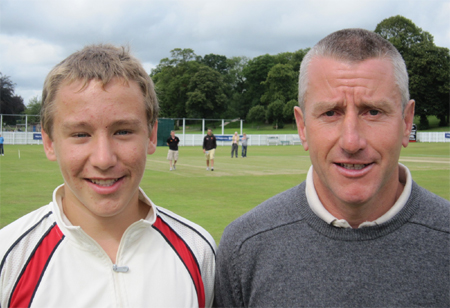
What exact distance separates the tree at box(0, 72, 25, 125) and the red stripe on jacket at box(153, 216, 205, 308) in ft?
231

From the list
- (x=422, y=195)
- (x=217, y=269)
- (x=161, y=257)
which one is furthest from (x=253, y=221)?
(x=422, y=195)

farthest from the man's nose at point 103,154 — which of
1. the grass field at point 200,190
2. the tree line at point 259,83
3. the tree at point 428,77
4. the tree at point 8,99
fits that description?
the tree at point 8,99

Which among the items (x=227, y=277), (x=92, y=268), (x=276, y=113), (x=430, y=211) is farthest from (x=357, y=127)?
(x=276, y=113)

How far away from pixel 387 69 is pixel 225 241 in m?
1.18

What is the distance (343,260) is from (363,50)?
3.26 ft

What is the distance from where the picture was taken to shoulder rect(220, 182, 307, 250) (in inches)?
85.8

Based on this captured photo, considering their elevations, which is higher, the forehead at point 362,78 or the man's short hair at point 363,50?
the man's short hair at point 363,50

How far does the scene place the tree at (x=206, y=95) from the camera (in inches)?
3275

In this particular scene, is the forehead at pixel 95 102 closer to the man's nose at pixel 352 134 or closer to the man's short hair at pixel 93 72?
the man's short hair at pixel 93 72

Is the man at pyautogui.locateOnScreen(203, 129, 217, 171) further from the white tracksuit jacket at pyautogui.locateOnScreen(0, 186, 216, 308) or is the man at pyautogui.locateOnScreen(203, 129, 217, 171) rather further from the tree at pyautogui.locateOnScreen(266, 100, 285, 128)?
the tree at pyautogui.locateOnScreen(266, 100, 285, 128)

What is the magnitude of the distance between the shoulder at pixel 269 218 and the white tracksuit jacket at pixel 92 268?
0.29 meters

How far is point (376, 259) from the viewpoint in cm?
198

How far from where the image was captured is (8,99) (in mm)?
67062

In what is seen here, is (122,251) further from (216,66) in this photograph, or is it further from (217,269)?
(216,66)
